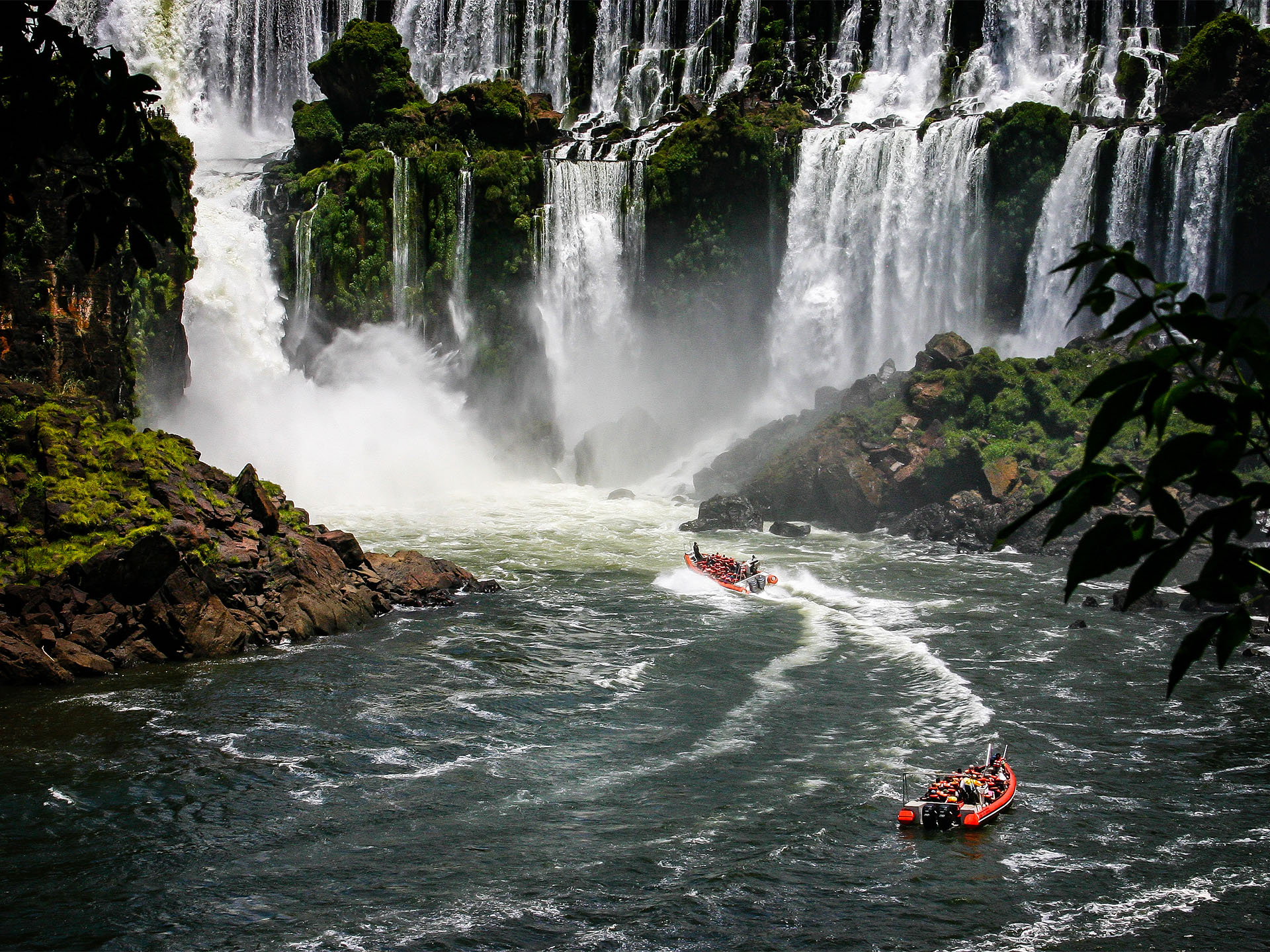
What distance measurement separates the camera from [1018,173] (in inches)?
1715

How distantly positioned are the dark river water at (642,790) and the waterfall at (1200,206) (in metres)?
19.6

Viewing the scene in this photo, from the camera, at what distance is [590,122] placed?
58656 millimetres

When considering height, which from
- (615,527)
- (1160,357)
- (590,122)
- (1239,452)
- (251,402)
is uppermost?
(590,122)

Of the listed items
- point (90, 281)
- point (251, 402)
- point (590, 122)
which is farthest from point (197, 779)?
point (590, 122)

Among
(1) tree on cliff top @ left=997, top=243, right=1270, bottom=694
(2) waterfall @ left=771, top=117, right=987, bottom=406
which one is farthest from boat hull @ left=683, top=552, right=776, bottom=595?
(1) tree on cliff top @ left=997, top=243, right=1270, bottom=694

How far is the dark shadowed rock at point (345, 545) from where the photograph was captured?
26.2 meters

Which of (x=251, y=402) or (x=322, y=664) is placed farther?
(x=251, y=402)

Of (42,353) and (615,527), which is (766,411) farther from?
(42,353)

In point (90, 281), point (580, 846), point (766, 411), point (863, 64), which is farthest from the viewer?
point (863, 64)

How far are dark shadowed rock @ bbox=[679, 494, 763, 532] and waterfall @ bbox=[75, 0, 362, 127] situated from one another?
121 ft

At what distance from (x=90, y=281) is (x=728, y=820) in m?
22.4

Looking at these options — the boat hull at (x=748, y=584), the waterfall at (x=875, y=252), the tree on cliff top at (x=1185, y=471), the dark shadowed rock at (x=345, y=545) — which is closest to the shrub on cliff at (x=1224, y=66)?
the waterfall at (x=875, y=252)

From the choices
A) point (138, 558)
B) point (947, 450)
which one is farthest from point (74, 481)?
point (947, 450)

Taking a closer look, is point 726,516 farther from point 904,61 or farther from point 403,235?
point 904,61
